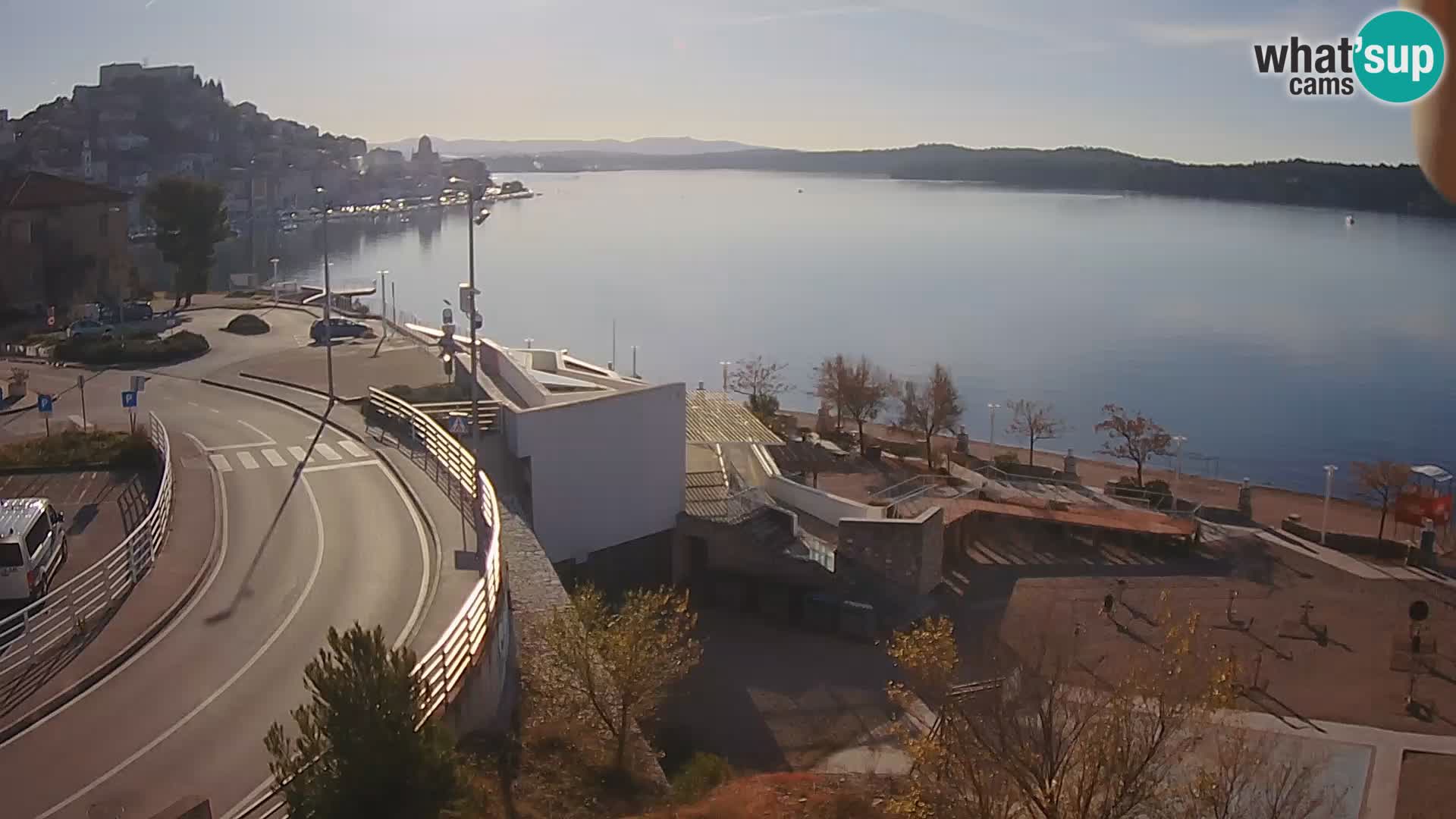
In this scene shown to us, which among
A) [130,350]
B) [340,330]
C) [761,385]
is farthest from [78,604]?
[761,385]

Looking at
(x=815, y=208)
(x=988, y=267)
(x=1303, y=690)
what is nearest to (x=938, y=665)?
(x=1303, y=690)

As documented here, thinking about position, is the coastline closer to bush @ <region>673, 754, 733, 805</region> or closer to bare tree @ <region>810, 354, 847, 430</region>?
bare tree @ <region>810, 354, 847, 430</region>

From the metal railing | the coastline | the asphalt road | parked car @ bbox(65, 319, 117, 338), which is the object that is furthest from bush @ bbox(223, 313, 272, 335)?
the coastline

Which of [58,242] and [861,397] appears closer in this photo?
[861,397]

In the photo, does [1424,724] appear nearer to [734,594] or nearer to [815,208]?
[734,594]

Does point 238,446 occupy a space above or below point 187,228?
below

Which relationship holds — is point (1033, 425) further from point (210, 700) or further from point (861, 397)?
point (210, 700)
